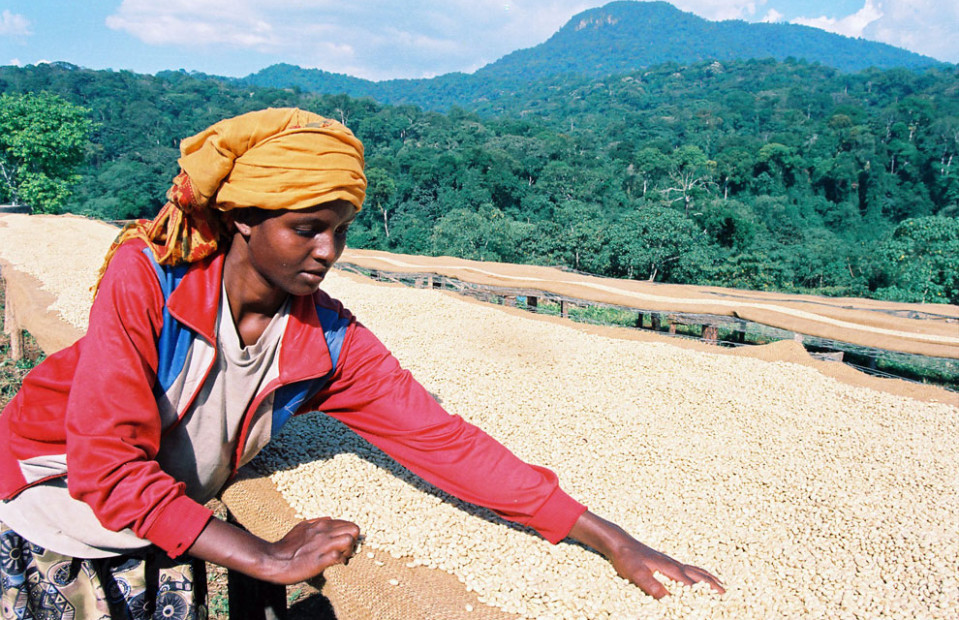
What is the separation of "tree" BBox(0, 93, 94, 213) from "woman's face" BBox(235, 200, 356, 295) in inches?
848

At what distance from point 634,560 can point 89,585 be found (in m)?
1.24

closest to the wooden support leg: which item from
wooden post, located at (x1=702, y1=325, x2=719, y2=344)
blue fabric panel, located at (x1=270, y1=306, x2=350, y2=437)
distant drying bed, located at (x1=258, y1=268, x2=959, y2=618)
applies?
distant drying bed, located at (x1=258, y1=268, x2=959, y2=618)

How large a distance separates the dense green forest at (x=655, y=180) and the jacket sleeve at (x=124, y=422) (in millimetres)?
17055

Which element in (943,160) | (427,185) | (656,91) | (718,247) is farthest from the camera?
(656,91)

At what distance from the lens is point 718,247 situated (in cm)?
2180

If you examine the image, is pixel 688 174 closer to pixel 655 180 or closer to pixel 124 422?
pixel 655 180

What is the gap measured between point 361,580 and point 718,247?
22.7 meters

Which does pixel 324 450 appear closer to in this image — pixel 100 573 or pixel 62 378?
pixel 100 573

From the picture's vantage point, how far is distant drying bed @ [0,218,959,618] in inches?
58.9

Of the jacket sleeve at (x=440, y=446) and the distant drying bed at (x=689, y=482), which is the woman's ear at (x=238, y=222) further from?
the distant drying bed at (x=689, y=482)

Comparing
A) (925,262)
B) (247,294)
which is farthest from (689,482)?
(925,262)

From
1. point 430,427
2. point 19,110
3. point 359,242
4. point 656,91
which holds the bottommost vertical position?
point 359,242

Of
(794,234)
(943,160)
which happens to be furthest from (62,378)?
(943,160)

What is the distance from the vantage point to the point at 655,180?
39.7 m
